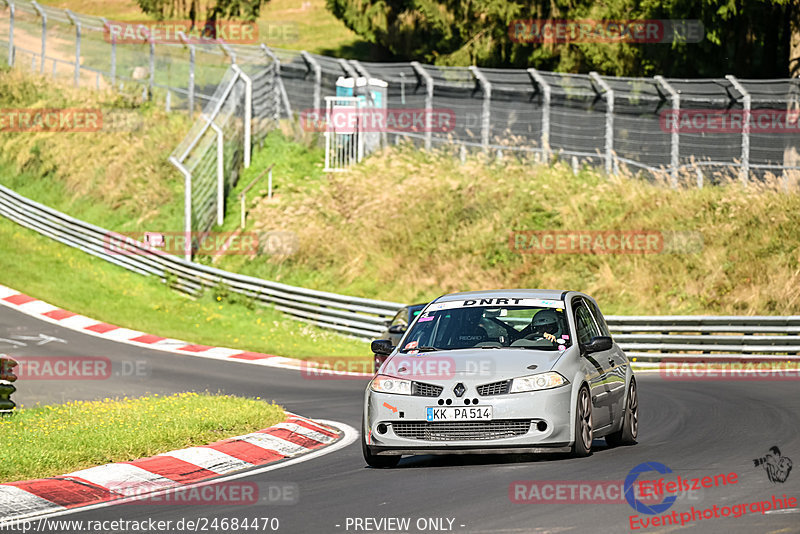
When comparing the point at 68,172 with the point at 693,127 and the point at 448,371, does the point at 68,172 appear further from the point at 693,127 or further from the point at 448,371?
the point at 448,371

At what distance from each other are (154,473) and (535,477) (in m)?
3.13

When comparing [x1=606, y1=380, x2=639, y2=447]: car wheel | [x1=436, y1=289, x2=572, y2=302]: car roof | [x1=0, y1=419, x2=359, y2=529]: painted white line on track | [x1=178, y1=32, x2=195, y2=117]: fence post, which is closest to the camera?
[x1=0, y1=419, x2=359, y2=529]: painted white line on track

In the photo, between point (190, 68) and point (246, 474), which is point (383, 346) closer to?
point (246, 474)

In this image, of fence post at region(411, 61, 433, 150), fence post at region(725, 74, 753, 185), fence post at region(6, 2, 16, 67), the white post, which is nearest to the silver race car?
fence post at region(725, 74, 753, 185)

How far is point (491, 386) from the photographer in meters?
10.5

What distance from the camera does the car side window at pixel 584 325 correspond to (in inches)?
460

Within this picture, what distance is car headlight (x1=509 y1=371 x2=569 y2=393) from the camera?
1048 cm

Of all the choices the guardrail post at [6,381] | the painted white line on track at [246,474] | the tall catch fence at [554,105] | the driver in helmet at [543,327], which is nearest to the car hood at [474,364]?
the driver in helmet at [543,327]

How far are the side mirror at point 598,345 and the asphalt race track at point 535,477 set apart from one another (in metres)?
0.93

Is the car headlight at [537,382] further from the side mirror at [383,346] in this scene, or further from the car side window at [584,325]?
the side mirror at [383,346]

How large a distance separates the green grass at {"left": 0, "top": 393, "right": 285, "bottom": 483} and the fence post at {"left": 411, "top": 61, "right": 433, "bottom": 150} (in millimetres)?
21319

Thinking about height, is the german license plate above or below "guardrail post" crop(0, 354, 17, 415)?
above

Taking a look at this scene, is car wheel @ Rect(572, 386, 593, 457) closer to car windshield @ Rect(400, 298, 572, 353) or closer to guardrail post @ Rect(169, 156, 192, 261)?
car windshield @ Rect(400, 298, 572, 353)

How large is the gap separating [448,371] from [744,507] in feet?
10.7
